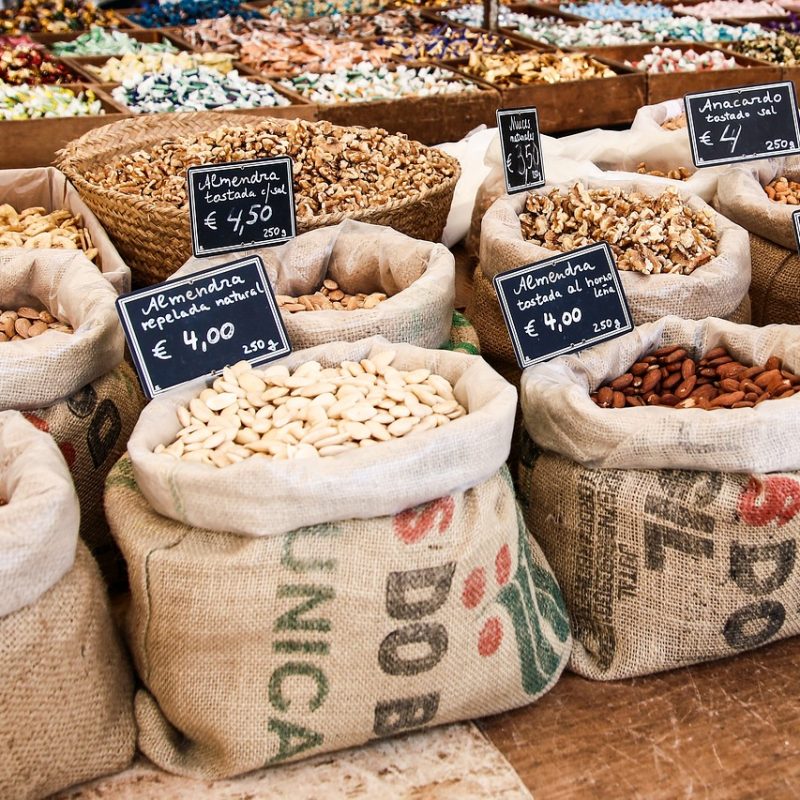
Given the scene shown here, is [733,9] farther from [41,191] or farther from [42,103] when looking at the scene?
[41,191]

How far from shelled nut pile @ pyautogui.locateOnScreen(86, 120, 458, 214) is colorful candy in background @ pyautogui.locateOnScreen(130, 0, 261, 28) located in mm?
2366

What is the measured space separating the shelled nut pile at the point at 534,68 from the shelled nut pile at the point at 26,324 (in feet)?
6.51

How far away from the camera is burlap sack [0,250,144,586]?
55.7 inches

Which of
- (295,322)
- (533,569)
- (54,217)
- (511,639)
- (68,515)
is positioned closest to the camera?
(68,515)

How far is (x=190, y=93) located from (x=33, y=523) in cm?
224

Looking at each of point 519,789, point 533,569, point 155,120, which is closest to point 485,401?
point 533,569

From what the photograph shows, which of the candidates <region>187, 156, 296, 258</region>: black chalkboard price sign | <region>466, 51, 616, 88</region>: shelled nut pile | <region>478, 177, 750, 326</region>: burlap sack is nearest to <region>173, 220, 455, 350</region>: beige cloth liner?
<region>187, 156, 296, 258</region>: black chalkboard price sign

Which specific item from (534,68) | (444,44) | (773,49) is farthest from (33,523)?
(773,49)

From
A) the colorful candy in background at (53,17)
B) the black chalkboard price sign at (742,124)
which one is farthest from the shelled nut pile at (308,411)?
the colorful candy in background at (53,17)

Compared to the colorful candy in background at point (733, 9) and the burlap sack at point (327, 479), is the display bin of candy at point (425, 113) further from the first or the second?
the colorful candy in background at point (733, 9)

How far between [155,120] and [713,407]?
5.55 feet

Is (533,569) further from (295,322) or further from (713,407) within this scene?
(295,322)

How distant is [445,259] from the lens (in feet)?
5.60

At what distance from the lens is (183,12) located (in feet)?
14.5
